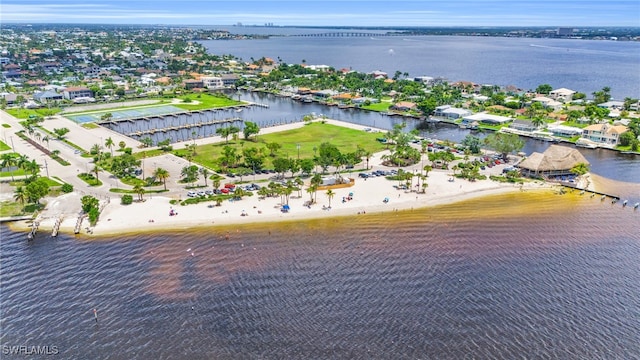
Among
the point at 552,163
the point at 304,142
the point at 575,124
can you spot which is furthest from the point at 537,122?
the point at 304,142

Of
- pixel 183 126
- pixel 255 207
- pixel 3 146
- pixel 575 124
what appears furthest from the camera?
pixel 183 126

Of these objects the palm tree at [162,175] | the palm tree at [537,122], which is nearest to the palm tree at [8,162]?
the palm tree at [162,175]

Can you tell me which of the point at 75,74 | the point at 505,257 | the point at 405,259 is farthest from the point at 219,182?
the point at 75,74

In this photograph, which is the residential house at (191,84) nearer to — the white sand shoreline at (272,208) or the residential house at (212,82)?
the residential house at (212,82)

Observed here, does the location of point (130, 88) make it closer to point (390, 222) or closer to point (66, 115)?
point (66, 115)

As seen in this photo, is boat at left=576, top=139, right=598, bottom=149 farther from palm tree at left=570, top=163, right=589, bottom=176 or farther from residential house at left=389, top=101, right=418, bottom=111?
residential house at left=389, top=101, right=418, bottom=111

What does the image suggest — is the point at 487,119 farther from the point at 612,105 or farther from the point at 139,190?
the point at 139,190
